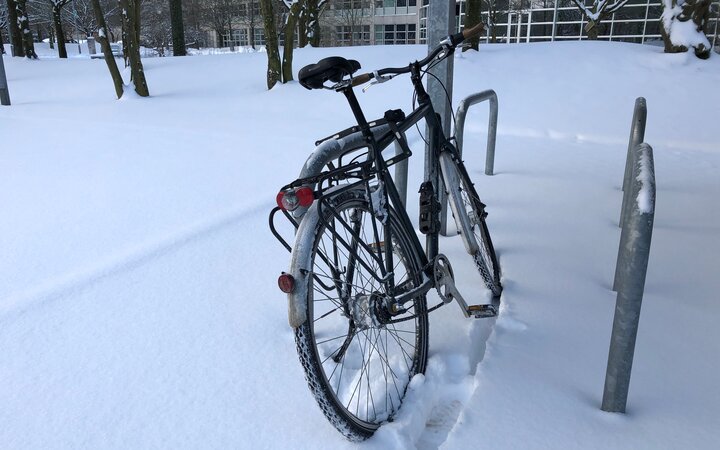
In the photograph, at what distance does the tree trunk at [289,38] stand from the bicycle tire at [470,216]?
9681 mm

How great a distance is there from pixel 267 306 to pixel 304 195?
135 cm

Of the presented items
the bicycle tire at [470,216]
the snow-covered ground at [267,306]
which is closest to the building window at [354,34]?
the snow-covered ground at [267,306]

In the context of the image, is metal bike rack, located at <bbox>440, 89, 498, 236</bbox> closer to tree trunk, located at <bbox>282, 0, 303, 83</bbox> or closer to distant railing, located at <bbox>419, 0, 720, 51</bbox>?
tree trunk, located at <bbox>282, 0, 303, 83</bbox>

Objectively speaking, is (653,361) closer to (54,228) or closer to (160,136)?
(54,228)

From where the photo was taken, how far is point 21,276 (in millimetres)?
3297

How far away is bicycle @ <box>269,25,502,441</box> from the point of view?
1.76 metres

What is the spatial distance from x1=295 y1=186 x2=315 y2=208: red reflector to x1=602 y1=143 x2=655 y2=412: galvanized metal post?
0.99 meters

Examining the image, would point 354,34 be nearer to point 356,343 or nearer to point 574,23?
point 574,23

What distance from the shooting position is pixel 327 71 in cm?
185

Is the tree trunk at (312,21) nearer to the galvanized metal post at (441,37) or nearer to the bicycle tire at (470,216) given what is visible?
the galvanized metal post at (441,37)

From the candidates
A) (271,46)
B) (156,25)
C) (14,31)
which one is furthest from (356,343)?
(156,25)

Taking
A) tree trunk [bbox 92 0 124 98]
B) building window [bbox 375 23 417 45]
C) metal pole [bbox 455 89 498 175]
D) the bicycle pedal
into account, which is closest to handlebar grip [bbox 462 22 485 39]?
metal pole [bbox 455 89 498 175]

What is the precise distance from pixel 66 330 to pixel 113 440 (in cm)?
91

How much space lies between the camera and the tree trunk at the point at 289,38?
11617 mm
